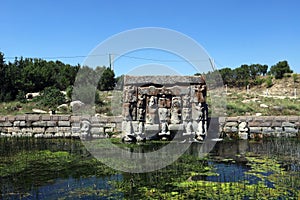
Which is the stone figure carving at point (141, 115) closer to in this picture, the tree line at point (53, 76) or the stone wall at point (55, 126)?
the stone wall at point (55, 126)

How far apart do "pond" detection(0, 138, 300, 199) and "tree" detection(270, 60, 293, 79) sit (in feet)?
110

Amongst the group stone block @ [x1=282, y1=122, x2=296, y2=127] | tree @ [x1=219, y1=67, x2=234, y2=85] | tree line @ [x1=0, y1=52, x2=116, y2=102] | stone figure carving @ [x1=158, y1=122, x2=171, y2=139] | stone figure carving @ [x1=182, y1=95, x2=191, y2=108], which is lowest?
stone figure carving @ [x1=158, y1=122, x2=171, y2=139]

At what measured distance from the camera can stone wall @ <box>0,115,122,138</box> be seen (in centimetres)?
1028

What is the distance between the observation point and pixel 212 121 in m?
10.2

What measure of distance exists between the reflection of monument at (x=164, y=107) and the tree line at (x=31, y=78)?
37.0 ft

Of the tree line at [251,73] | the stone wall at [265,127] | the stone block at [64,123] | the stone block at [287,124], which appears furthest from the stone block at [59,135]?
the tree line at [251,73]

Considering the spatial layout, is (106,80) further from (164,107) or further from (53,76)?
(164,107)

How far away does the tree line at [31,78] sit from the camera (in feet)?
68.8

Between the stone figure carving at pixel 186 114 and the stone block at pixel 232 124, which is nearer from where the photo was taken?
the stone figure carving at pixel 186 114

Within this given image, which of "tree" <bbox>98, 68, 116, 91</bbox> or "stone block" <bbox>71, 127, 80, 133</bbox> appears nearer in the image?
"stone block" <bbox>71, 127, 80, 133</bbox>

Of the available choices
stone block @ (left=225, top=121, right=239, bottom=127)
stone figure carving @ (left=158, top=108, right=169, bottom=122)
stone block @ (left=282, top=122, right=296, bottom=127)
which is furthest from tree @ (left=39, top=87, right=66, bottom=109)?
stone block @ (left=282, top=122, right=296, bottom=127)

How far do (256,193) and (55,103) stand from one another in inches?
552

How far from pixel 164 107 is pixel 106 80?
18.2 m

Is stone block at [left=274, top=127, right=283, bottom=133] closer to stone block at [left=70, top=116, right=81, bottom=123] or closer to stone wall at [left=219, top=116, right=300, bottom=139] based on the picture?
stone wall at [left=219, top=116, right=300, bottom=139]
